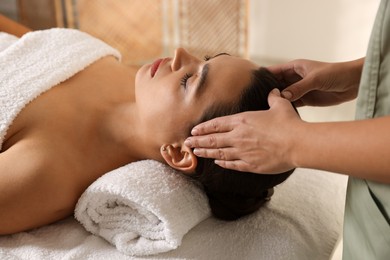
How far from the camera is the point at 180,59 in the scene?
125cm

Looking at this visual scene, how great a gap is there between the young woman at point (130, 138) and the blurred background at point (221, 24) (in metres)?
1.82

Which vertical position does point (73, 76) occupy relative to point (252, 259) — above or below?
above

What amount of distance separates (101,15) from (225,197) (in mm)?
2277

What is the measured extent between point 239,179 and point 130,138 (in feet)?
1.09

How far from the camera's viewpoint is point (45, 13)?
3.12m

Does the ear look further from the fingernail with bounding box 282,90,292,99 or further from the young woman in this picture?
the fingernail with bounding box 282,90,292,99

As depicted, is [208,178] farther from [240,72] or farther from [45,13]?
[45,13]

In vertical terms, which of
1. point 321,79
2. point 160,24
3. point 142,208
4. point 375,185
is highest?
point 321,79

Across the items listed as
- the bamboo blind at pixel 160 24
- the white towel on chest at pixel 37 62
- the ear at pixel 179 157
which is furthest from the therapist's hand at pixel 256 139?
the bamboo blind at pixel 160 24

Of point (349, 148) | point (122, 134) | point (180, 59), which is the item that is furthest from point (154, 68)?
point (349, 148)

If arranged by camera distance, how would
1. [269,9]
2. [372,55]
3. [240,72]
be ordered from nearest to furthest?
[372,55]
[240,72]
[269,9]

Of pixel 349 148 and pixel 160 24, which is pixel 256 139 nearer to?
pixel 349 148

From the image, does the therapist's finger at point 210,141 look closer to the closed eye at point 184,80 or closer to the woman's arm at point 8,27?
the closed eye at point 184,80

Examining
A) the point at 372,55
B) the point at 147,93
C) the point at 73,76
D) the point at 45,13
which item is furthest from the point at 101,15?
the point at 372,55
